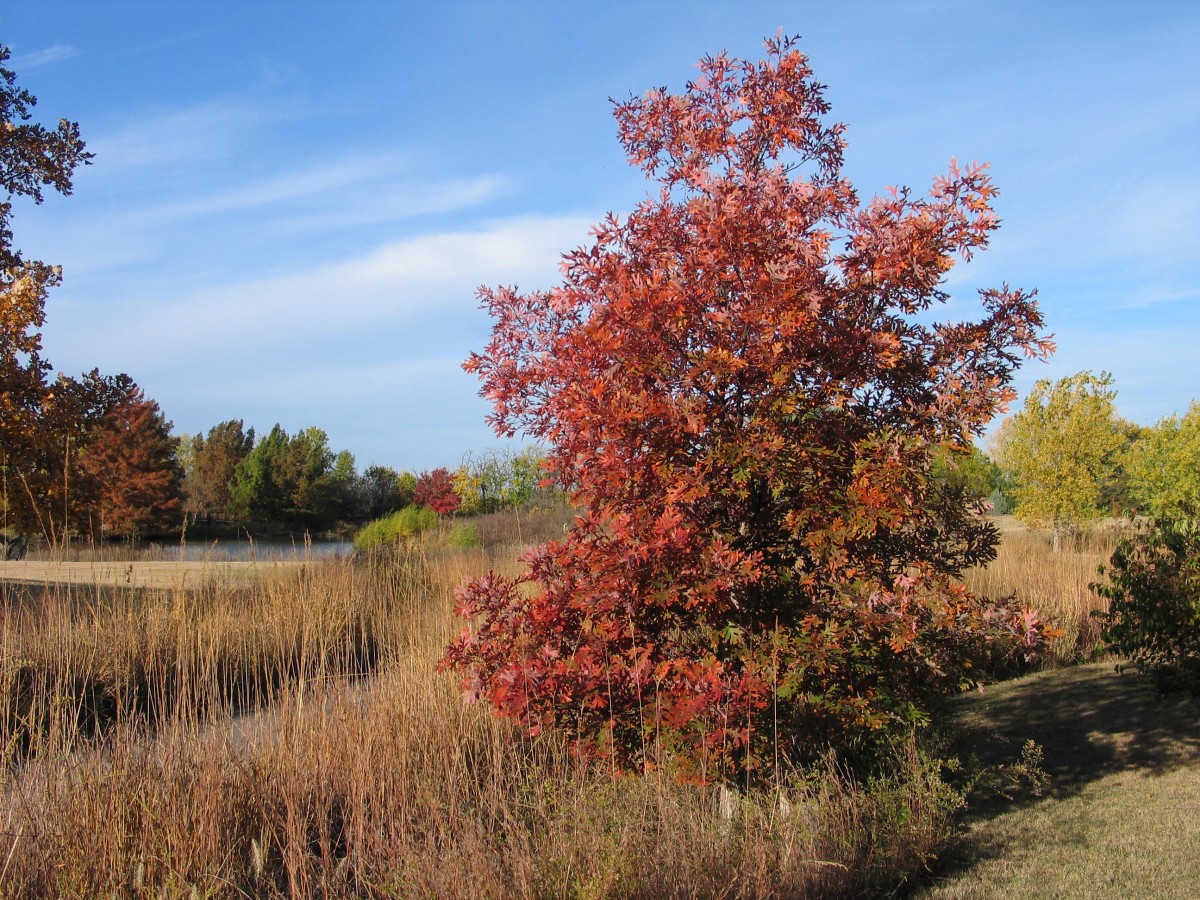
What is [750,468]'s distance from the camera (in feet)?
10.1

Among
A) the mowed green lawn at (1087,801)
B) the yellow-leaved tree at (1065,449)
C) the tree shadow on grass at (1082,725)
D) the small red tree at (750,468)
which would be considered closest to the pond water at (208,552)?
the small red tree at (750,468)

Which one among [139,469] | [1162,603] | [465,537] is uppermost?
[139,469]

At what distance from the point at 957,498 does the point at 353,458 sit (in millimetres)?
39372

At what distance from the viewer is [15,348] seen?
958 cm

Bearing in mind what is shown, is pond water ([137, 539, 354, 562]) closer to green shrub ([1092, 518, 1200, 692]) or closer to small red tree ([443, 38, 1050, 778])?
small red tree ([443, 38, 1050, 778])

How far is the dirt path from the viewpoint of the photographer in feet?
22.8

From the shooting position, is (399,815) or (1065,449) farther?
(1065,449)

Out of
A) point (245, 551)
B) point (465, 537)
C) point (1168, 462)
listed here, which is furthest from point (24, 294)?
point (1168, 462)

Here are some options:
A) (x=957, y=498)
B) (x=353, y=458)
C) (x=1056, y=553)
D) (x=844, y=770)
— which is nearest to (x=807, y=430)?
(x=957, y=498)

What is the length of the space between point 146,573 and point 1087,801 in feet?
43.1

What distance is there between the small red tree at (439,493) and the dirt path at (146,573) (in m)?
7.47

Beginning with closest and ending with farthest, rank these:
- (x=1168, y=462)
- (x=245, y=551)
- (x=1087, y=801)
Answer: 1. (x=1087, y=801)
2. (x=245, y=551)
3. (x=1168, y=462)

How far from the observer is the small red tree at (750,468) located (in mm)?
3135

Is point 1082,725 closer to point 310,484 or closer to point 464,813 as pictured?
point 464,813
